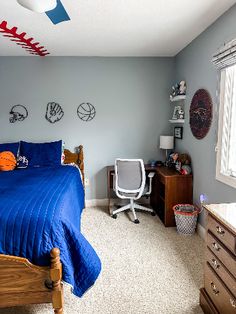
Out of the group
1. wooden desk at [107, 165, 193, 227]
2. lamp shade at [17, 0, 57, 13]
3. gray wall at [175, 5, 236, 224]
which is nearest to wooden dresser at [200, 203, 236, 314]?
gray wall at [175, 5, 236, 224]

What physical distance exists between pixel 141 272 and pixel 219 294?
81 centimetres

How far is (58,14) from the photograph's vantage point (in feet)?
6.92

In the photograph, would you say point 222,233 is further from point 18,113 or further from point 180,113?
point 18,113

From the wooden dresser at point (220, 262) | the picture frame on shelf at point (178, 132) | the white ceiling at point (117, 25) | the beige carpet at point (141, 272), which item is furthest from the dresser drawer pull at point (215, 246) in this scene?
the picture frame on shelf at point (178, 132)

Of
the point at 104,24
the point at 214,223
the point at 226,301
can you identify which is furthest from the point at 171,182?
the point at 104,24

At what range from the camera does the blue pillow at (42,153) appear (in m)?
3.25

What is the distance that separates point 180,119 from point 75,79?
1652 mm

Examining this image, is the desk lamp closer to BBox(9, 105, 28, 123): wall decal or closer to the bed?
BBox(9, 105, 28, 123): wall decal

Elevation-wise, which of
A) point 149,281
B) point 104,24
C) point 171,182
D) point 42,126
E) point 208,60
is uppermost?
point 104,24

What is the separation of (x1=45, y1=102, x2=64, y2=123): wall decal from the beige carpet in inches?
63.4

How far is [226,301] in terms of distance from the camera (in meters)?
1.34

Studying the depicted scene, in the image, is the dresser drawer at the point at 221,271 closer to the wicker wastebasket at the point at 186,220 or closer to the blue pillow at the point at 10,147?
the wicker wastebasket at the point at 186,220

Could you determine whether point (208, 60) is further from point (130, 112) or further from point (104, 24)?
point (130, 112)

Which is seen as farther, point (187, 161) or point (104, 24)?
point (187, 161)
